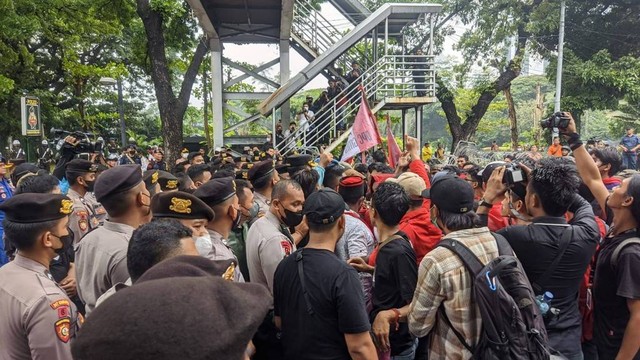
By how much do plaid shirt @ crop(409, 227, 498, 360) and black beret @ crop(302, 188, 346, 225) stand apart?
566 millimetres

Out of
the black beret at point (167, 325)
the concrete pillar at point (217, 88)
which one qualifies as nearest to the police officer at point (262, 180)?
the black beret at point (167, 325)

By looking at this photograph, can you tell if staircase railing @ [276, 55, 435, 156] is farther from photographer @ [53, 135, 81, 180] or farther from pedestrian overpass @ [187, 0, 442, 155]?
photographer @ [53, 135, 81, 180]

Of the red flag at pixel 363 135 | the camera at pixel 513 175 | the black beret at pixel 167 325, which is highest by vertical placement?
the red flag at pixel 363 135

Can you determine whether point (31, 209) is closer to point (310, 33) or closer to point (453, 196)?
point (453, 196)

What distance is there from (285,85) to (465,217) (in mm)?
10906

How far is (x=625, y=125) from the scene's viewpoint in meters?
29.8

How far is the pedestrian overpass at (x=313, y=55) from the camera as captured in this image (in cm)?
1263

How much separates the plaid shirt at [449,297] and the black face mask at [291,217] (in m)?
1.20

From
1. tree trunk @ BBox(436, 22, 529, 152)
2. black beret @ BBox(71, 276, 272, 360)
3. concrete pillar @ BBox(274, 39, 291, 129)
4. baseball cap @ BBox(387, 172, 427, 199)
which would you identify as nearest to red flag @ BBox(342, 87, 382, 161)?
baseball cap @ BBox(387, 172, 427, 199)

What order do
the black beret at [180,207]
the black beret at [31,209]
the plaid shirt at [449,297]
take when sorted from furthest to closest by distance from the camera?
the black beret at [180,207], the black beret at [31,209], the plaid shirt at [449,297]

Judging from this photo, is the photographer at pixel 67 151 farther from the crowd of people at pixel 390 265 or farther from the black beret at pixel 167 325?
the black beret at pixel 167 325

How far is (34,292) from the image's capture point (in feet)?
7.39

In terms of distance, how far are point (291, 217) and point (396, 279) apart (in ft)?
3.07

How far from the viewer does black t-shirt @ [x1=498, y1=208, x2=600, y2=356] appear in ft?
8.96
